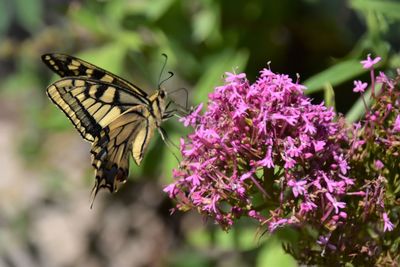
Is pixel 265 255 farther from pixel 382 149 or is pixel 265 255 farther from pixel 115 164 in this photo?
pixel 382 149

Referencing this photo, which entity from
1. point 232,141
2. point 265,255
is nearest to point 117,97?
point 232,141

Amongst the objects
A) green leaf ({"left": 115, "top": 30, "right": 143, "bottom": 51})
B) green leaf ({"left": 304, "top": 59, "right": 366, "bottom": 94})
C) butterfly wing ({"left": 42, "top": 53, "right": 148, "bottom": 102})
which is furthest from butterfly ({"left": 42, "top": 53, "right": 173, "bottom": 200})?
green leaf ({"left": 115, "top": 30, "right": 143, "bottom": 51})

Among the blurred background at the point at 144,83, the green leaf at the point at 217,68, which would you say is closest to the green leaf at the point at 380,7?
the blurred background at the point at 144,83

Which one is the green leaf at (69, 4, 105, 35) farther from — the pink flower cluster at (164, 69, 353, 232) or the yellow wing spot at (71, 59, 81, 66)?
the pink flower cluster at (164, 69, 353, 232)

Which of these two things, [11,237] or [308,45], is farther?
[11,237]

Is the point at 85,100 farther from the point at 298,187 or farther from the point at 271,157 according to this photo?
the point at 298,187

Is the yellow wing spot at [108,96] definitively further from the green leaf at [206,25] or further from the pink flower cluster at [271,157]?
the green leaf at [206,25]

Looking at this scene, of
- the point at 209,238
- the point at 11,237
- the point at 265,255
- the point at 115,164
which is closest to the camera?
the point at 115,164
